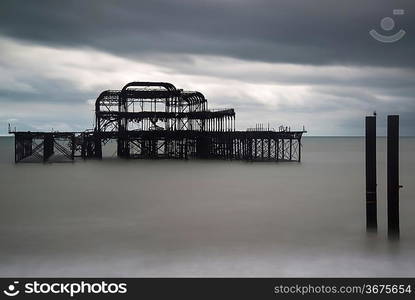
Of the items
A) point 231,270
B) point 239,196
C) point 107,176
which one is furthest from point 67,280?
point 107,176

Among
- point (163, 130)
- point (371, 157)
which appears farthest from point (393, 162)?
point (163, 130)

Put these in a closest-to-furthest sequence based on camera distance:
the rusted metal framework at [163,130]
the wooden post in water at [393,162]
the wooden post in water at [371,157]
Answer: the wooden post in water at [393,162] → the wooden post in water at [371,157] → the rusted metal framework at [163,130]

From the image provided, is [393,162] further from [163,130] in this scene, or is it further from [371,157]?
[163,130]

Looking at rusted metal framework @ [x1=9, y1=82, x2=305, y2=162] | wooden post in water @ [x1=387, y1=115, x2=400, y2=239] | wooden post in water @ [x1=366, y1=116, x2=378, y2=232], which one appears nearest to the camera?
wooden post in water @ [x1=387, y1=115, x2=400, y2=239]

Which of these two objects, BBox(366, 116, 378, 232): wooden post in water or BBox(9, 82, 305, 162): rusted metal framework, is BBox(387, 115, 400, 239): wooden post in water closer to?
BBox(366, 116, 378, 232): wooden post in water

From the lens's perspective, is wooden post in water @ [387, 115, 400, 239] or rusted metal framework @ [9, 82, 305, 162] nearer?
wooden post in water @ [387, 115, 400, 239]

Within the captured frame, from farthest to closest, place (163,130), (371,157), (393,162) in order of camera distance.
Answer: (163,130) → (371,157) → (393,162)

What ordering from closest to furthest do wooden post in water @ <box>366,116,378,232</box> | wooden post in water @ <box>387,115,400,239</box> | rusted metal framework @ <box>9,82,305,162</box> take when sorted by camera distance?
wooden post in water @ <box>387,115,400,239</box> → wooden post in water @ <box>366,116,378,232</box> → rusted metal framework @ <box>9,82,305,162</box>

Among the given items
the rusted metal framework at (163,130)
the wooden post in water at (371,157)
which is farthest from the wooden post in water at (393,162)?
the rusted metal framework at (163,130)

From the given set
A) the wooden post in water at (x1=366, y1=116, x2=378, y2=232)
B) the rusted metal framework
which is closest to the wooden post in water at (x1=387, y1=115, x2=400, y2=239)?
the wooden post in water at (x1=366, y1=116, x2=378, y2=232)

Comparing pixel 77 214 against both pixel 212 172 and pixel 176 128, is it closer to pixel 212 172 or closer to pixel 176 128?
pixel 212 172

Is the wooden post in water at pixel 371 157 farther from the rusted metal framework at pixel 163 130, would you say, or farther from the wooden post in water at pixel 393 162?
the rusted metal framework at pixel 163 130

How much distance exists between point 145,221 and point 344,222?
887 cm

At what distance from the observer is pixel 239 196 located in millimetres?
34531
